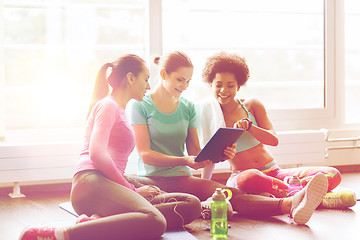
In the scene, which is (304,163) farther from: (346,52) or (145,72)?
(145,72)

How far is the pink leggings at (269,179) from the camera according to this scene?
2613 millimetres

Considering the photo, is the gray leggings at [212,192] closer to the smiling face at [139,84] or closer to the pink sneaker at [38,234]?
the smiling face at [139,84]

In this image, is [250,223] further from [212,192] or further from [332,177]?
[332,177]

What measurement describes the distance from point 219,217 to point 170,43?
1.88 m

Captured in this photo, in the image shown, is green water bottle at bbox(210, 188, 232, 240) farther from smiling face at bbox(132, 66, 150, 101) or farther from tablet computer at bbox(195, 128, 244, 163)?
smiling face at bbox(132, 66, 150, 101)

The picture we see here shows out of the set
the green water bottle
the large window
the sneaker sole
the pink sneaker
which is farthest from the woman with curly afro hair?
the pink sneaker

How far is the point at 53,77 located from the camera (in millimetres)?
3707

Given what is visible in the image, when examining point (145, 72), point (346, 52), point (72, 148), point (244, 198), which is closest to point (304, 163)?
point (346, 52)

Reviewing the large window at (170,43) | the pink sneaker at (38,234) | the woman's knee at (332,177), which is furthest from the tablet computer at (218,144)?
the large window at (170,43)

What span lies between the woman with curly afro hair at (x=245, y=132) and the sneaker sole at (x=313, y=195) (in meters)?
0.34

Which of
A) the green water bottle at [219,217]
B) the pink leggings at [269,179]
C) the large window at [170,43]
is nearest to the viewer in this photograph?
the green water bottle at [219,217]

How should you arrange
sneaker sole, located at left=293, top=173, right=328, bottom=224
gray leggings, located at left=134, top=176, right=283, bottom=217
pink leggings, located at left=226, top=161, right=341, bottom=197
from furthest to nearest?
1. pink leggings, located at left=226, top=161, right=341, bottom=197
2. gray leggings, located at left=134, top=176, right=283, bottom=217
3. sneaker sole, located at left=293, top=173, right=328, bottom=224

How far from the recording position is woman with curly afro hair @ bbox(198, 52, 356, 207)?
2.65 meters

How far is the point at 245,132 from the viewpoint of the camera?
285 centimetres
